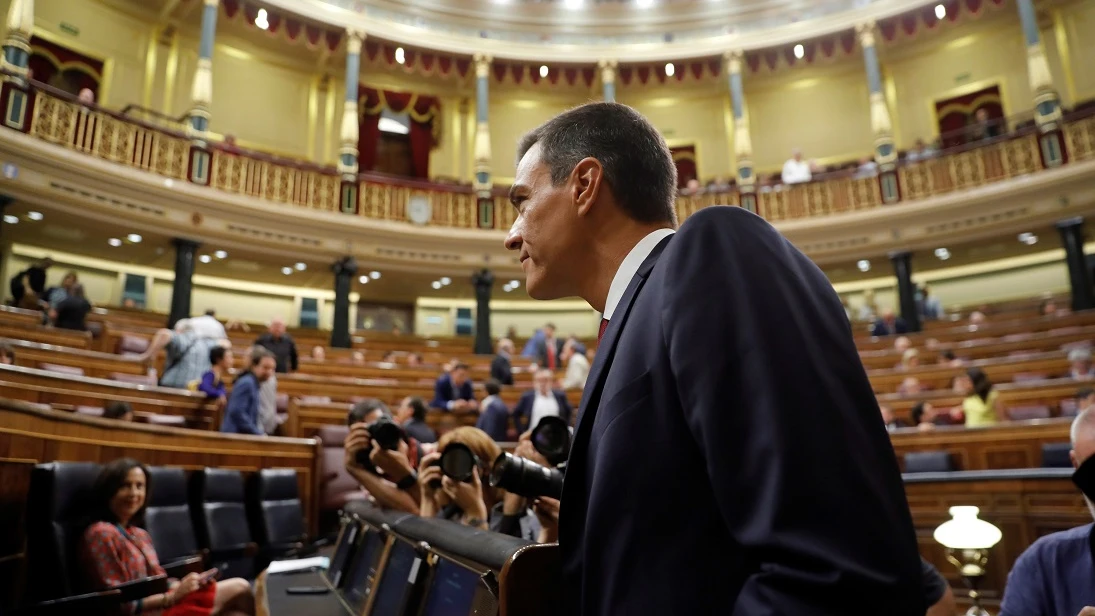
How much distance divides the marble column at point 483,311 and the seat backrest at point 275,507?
276 inches

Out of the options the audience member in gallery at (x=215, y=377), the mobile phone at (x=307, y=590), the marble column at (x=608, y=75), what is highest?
the marble column at (x=608, y=75)

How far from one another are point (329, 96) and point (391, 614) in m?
13.4

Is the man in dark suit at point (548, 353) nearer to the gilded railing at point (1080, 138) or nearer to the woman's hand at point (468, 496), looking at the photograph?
the woman's hand at point (468, 496)

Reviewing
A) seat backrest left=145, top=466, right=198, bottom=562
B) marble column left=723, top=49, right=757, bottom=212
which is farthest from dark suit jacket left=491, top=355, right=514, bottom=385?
marble column left=723, top=49, right=757, bottom=212

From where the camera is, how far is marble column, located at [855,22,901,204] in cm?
1108

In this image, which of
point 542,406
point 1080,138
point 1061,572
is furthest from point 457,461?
point 1080,138

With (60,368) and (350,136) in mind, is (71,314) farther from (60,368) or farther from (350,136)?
(350,136)

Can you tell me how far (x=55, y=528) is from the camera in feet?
8.13

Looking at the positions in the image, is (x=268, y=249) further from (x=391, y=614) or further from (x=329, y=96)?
(x=391, y=614)

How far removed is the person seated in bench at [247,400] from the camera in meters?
4.75

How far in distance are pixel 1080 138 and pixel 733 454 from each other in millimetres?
11997

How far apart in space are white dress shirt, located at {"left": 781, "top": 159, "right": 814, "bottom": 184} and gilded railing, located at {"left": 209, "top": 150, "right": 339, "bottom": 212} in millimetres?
7345

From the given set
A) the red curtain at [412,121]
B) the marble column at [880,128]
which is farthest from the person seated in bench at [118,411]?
the marble column at [880,128]

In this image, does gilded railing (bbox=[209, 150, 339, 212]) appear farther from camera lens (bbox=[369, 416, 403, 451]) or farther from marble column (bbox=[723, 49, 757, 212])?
camera lens (bbox=[369, 416, 403, 451])
